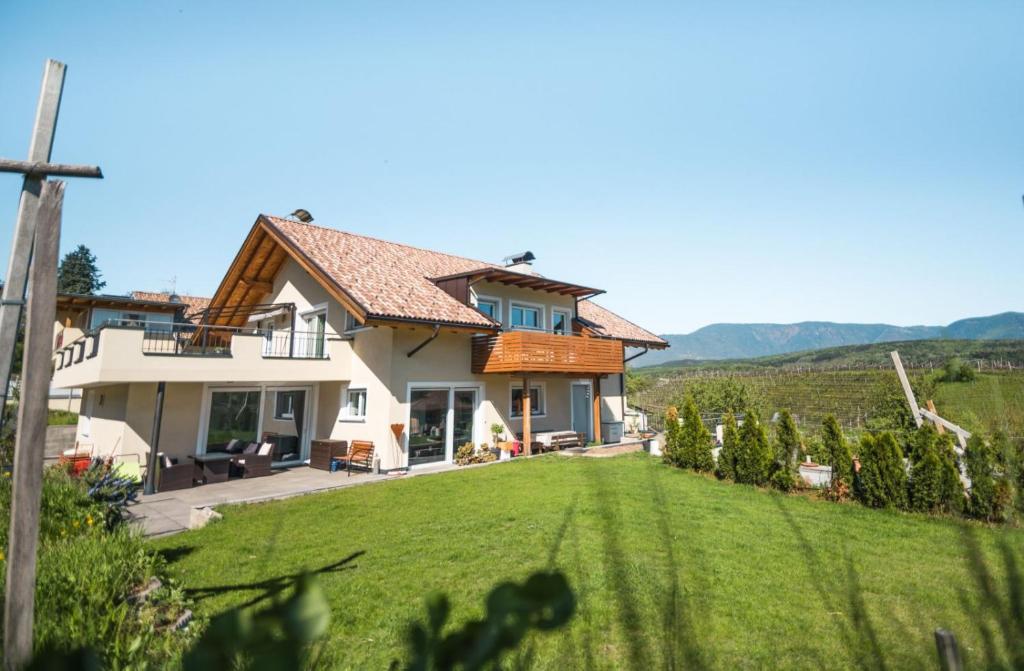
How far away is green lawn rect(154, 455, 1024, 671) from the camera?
4.71 m

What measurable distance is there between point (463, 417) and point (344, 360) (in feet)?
14.8

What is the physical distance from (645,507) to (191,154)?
13.9 metres

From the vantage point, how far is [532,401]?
19984 mm

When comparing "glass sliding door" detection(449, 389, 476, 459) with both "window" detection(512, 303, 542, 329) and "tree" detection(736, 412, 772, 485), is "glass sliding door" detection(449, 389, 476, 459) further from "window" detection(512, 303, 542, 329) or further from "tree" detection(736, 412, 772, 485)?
"tree" detection(736, 412, 772, 485)

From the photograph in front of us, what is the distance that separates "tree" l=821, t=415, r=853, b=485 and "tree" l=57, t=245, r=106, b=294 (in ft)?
187

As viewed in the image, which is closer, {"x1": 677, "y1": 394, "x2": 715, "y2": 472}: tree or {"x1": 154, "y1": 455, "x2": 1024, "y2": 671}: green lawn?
{"x1": 154, "y1": 455, "x2": 1024, "y2": 671}: green lawn

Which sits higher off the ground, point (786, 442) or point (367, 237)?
point (367, 237)

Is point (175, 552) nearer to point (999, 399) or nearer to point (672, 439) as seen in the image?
point (999, 399)

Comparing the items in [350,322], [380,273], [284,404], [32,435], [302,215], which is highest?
[302,215]

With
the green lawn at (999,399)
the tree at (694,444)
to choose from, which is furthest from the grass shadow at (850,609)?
the tree at (694,444)

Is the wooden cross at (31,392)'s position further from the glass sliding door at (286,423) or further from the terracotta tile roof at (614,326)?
the terracotta tile roof at (614,326)

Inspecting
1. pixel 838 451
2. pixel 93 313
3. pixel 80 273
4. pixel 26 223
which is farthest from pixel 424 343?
pixel 80 273

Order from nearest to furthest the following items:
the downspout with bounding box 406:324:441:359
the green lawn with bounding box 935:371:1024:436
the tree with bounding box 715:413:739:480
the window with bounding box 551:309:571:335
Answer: the green lawn with bounding box 935:371:1024:436 → the tree with bounding box 715:413:739:480 → the downspout with bounding box 406:324:441:359 → the window with bounding box 551:309:571:335

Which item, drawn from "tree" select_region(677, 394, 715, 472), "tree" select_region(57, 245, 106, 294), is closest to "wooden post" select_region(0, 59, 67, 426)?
"tree" select_region(677, 394, 715, 472)
